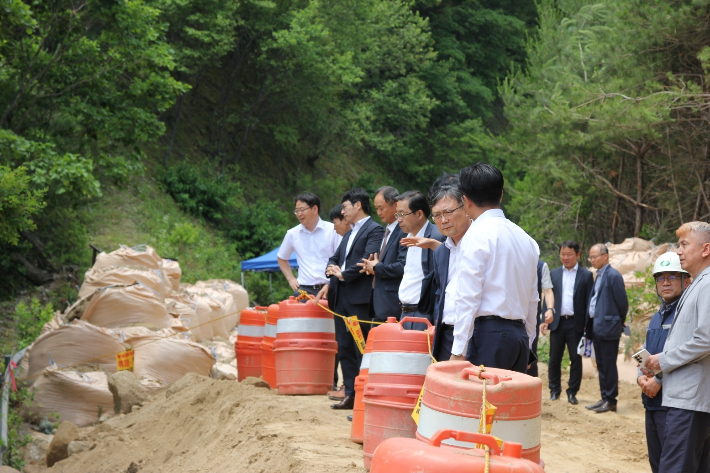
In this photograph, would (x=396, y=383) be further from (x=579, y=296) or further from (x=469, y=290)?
(x=579, y=296)

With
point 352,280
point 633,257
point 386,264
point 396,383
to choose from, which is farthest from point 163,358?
point 633,257

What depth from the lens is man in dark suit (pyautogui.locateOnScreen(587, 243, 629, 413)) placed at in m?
8.22

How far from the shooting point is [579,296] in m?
8.73

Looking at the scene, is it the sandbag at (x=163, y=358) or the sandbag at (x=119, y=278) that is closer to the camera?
the sandbag at (x=163, y=358)

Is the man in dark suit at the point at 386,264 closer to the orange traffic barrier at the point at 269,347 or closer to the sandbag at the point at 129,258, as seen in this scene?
the orange traffic barrier at the point at 269,347

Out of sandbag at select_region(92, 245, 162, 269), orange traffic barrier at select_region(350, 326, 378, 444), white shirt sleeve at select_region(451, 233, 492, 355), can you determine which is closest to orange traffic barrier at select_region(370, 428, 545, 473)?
white shirt sleeve at select_region(451, 233, 492, 355)

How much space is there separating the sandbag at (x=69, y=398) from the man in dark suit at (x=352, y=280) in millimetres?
3123

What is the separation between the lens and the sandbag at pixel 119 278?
10.2m

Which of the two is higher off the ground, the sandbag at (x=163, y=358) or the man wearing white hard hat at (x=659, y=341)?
the man wearing white hard hat at (x=659, y=341)

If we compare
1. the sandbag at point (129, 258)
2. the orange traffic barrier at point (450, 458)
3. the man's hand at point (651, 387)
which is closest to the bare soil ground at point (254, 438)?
the man's hand at point (651, 387)

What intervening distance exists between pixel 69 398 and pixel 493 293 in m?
6.07

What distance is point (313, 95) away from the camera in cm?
2570

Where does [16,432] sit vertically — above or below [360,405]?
below

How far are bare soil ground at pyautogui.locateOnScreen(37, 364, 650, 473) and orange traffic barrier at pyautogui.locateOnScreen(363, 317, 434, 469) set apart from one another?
342mm
